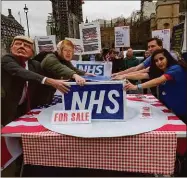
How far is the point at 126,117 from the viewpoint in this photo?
2.20m

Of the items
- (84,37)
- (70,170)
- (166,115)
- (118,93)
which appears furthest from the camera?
(84,37)

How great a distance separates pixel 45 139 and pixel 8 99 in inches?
28.3

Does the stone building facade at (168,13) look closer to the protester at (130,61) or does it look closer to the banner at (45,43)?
the protester at (130,61)

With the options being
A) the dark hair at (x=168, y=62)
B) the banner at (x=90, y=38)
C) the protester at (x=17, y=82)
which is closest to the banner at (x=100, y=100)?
the protester at (x=17, y=82)

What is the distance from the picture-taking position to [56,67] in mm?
2627

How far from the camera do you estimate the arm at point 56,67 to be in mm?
2557

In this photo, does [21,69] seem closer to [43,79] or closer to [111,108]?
[43,79]

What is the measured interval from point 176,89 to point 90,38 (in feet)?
12.9

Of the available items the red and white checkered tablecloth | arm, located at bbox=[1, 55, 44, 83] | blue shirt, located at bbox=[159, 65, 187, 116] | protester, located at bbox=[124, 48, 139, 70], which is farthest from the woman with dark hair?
protester, located at bbox=[124, 48, 139, 70]

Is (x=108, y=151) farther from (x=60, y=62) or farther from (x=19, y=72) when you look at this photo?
(x=60, y=62)

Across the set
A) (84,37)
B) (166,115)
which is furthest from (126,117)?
(84,37)

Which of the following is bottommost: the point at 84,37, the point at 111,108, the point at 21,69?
the point at 111,108

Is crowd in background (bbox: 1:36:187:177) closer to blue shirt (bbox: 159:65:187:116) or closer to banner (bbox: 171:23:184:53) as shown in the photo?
blue shirt (bbox: 159:65:187:116)

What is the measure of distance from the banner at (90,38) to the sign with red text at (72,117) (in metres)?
3.92
